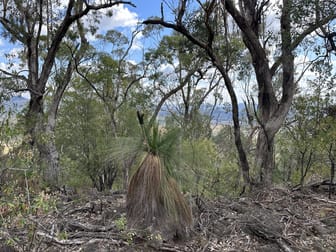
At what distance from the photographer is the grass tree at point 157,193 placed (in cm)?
325

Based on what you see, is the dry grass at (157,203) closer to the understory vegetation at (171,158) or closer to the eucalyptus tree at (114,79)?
the understory vegetation at (171,158)

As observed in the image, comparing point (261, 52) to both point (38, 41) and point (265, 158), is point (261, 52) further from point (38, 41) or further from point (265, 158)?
point (38, 41)

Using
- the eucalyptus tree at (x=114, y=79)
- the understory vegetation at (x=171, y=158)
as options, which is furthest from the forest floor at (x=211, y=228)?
the eucalyptus tree at (x=114, y=79)

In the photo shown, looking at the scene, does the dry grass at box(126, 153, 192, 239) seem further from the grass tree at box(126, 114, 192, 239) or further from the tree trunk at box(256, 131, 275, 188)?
the tree trunk at box(256, 131, 275, 188)

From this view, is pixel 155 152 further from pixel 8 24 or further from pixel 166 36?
pixel 166 36

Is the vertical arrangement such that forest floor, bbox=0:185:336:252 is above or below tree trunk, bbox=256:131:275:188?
below

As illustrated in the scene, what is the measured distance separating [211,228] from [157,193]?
81cm

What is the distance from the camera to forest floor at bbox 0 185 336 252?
10.0ft

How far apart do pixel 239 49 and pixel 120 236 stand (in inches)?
348

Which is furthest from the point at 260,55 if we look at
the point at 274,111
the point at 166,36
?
the point at 166,36

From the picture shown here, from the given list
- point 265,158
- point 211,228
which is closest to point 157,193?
point 211,228

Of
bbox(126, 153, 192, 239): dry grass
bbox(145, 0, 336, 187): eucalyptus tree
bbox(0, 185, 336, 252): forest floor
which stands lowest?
bbox(0, 185, 336, 252): forest floor

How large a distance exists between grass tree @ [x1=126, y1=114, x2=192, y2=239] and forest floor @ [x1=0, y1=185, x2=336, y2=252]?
0.44 feet

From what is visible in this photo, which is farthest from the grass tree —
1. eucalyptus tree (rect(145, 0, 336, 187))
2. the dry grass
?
eucalyptus tree (rect(145, 0, 336, 187))
